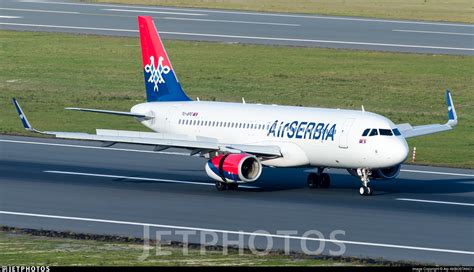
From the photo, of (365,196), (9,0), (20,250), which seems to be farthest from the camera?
→ (9,0)

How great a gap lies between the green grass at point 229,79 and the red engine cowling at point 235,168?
20.9 meters

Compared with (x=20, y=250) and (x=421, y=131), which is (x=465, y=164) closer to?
(x=421, y=131)

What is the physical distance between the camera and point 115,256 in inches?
1586

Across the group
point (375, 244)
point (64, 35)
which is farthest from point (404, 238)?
point (64, 35)

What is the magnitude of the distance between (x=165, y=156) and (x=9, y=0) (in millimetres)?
85965

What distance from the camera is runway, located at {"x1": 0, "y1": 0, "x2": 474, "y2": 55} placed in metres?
112

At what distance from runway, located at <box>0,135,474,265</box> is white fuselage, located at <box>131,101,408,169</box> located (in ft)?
5.88

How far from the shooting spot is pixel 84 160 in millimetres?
66125

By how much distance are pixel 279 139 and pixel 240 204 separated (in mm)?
5418

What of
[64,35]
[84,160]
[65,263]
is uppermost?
[64,35]

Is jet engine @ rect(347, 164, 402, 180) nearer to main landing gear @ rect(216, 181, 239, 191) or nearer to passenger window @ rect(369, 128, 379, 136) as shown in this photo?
passenger window @ rect(369, 128, 379, 136)

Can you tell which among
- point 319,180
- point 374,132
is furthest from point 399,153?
point 319,180

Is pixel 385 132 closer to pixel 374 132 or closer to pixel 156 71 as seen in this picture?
pixel 374 132

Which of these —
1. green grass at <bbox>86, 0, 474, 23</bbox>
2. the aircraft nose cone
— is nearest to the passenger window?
the aircraft nose cone
